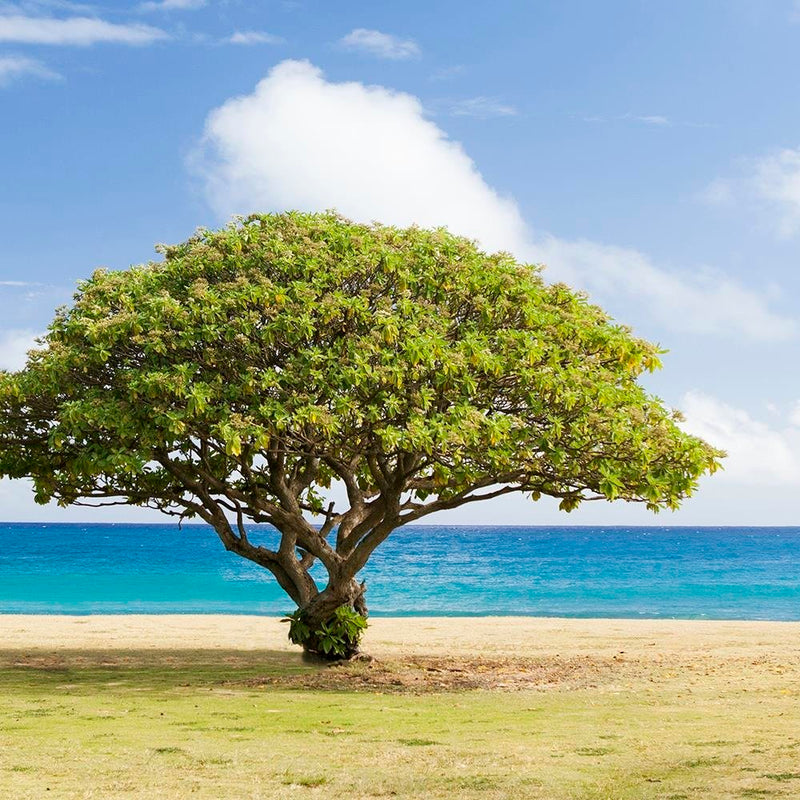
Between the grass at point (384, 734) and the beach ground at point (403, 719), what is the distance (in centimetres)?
4

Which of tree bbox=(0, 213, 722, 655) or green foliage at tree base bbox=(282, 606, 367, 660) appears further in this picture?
green foliage at tree base bbox=(282, 606, 367, 660)

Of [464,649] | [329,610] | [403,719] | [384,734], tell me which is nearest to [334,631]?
[329,610]

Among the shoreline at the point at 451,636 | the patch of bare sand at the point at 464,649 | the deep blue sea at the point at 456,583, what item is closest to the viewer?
the patch of bare sand at the point at 464,649

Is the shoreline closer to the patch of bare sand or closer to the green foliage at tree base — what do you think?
the patch of bare sand

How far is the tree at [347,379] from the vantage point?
680 inches

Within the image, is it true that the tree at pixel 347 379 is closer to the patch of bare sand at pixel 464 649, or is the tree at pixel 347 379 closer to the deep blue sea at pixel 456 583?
the patch of bare sand at pixel 464 649

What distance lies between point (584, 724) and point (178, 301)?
32.8ft

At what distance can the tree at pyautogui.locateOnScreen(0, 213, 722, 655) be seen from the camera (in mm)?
17281

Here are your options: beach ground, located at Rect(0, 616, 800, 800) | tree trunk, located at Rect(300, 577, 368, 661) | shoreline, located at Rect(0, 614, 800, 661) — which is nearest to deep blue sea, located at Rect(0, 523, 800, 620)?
shoreline, located at Rect(0, 614, 800, 661)

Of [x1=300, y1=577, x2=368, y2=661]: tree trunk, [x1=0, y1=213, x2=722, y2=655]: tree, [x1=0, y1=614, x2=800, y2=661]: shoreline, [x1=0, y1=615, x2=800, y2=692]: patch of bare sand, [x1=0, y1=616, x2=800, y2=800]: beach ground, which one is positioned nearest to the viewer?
[x1=0, y1=616, x2=800, y2=800]: beach ground

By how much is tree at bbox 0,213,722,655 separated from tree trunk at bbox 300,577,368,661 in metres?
0.06

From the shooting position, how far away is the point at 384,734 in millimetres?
13836

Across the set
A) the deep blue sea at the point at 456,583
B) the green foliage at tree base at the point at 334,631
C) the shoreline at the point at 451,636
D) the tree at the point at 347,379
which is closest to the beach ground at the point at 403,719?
the shoreline at the point at 451,636

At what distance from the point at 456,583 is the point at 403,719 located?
61688mm
